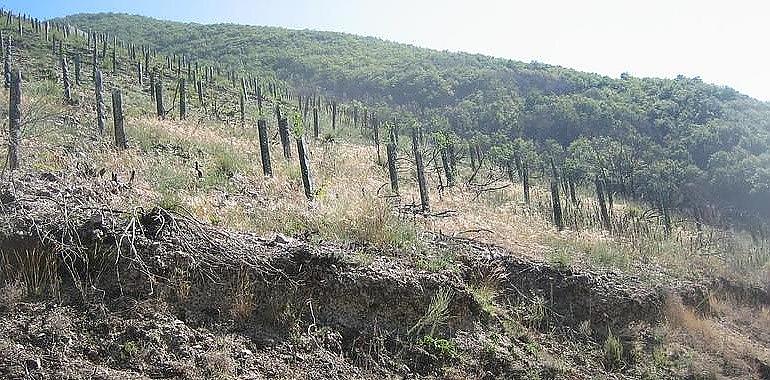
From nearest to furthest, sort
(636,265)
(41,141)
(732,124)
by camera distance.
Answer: (636,265), (41,141), (732,124)

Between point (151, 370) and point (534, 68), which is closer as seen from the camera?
point (151, 370)

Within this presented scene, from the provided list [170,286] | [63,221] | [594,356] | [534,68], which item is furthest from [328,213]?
[534,68]

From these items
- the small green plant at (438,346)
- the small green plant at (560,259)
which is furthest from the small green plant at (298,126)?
the small green plant at (438,346)

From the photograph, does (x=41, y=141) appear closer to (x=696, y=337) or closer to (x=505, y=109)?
(x=696, y=337)

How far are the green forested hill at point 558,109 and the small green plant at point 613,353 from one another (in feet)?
60.9

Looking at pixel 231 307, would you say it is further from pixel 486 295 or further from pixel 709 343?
pixel 709 343

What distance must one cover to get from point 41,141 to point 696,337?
11731mm

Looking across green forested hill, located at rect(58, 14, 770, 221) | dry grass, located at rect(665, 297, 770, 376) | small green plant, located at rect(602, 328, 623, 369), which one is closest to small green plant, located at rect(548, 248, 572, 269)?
small green plant, located at rect(602, 328, 623, 369)

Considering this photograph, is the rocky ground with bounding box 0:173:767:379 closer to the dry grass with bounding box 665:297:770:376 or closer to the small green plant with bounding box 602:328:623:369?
the small green plant with bounding box 602:328:623:369

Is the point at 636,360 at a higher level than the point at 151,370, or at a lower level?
lower

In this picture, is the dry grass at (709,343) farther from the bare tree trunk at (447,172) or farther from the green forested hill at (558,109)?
the green forested hill at (558,109)

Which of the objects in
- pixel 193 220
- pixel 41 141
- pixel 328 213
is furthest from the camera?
pixel 41 141

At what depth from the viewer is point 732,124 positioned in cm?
4534

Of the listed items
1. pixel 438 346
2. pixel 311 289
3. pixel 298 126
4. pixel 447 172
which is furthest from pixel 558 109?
pixel 311 289
